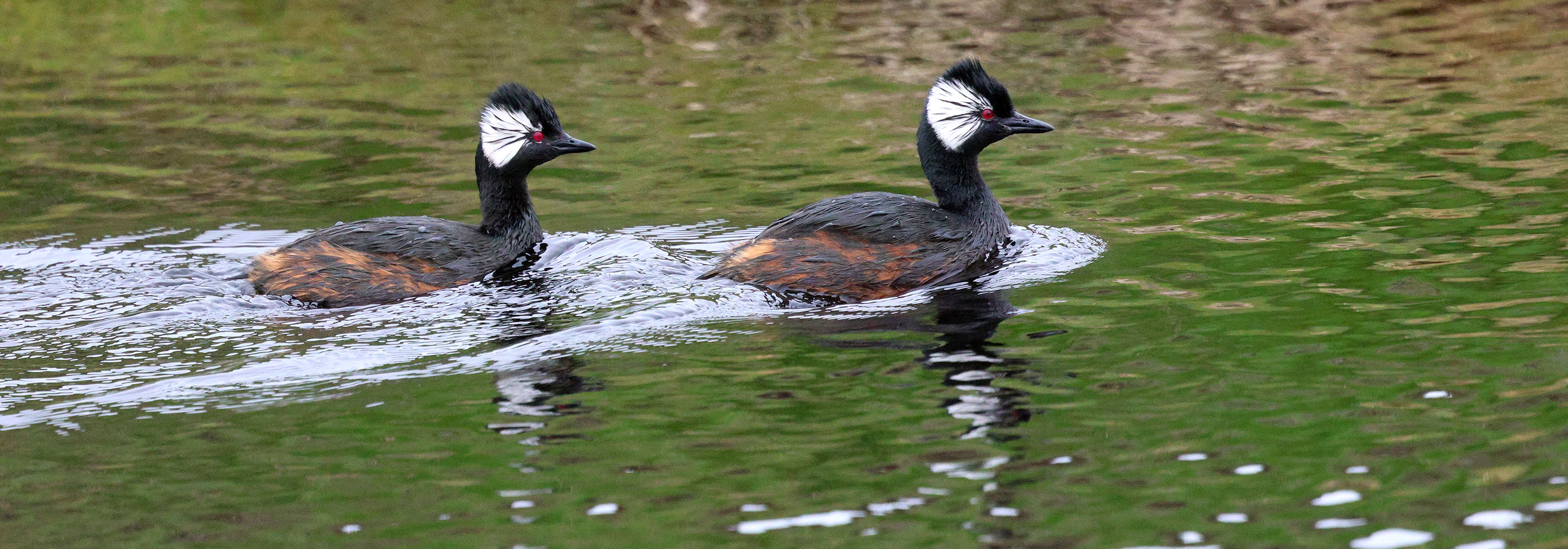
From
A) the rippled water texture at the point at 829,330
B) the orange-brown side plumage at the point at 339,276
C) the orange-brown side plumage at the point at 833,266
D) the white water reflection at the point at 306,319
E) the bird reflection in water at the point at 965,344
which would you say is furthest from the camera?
the orange-brown side plumage at the point at 833,266

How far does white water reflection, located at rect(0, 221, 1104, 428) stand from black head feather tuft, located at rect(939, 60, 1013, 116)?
3.03 feet

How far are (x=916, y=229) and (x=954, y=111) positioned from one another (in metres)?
0.94

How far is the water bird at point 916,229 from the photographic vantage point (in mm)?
9227

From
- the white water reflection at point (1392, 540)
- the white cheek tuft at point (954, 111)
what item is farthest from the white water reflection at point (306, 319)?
the white water reflection at point (1392, 540)

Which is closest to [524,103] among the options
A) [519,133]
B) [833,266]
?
[519,133]

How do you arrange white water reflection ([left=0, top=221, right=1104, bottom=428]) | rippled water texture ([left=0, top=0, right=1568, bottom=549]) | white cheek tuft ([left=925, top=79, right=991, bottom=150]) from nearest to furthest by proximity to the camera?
rippled water texture ([left=0, top=0, right=1568, bottom=549]) → white water reflection ([left=0, top=221, right=1104, bottom=428]) → white cheek tuft ([left=925, top=79, right=991, bottom=150])

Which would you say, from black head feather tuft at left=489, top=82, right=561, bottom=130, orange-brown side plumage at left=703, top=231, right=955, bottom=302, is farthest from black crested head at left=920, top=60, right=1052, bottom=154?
black head feather tuft at left=489, top=82, right=561, bottom=130

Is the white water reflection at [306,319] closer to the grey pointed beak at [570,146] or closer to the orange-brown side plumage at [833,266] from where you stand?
the orange-brown side plumage at [833,266]

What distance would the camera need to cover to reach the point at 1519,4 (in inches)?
711

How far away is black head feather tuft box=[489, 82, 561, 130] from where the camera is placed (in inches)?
396

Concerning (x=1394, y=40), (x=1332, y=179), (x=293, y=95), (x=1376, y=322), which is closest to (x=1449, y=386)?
(x=1376, y=322)

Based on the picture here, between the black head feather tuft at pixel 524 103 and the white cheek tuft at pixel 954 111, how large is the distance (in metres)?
2.50

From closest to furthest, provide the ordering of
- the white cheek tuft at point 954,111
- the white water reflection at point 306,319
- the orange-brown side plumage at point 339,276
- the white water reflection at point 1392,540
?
the white water reflection at point 1392,540 → the white water reflection at point 306,319 → the orange-brown side plumage at point 339,276 → the white cheek tuft at point 954,111

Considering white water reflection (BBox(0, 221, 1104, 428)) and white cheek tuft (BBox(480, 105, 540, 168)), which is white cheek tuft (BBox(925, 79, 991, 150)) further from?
white cheek tuft (BBox(480, 105, 540, 168))
